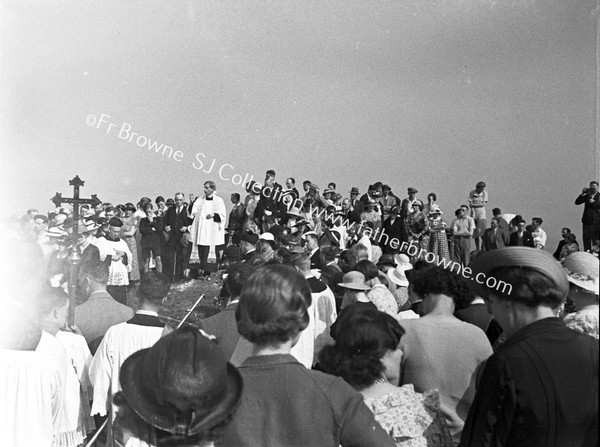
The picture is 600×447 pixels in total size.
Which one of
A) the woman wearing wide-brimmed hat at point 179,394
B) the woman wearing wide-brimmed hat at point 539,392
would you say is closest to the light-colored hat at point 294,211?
the woman wearing wide-brimmed hat at point 539,392

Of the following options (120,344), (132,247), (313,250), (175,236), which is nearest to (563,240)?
(313,250)

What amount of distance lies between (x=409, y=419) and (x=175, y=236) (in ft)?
41.8

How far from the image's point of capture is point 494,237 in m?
15.1

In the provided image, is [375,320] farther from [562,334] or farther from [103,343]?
[103,343]

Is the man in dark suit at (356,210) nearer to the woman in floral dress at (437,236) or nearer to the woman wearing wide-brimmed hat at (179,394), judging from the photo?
the woman in floral dress at (437,236)

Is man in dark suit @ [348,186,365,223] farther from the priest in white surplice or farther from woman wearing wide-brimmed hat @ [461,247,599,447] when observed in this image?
woman wearing wide-brimmed hat @ [461,247,599,447]

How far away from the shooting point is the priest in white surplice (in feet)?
47.1

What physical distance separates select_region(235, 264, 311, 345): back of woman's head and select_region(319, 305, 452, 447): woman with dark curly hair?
47cm

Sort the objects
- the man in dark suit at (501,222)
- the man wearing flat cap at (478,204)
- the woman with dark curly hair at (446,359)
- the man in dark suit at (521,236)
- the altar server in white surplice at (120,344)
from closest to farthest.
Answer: the woman with dark curly hair at (446,359) → the altar server in white surplice at (120,344) → the man in dark suit at (521,236) → the man in dark suit at (501,222) → the man wearing flat cap at (478,204)

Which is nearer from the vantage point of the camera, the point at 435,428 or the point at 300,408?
the point at 300,408

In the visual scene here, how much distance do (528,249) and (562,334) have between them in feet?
1.19

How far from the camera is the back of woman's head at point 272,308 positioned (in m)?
2.24

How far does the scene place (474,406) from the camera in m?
2.25

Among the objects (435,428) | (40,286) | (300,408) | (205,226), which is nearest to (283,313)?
(300,408)
